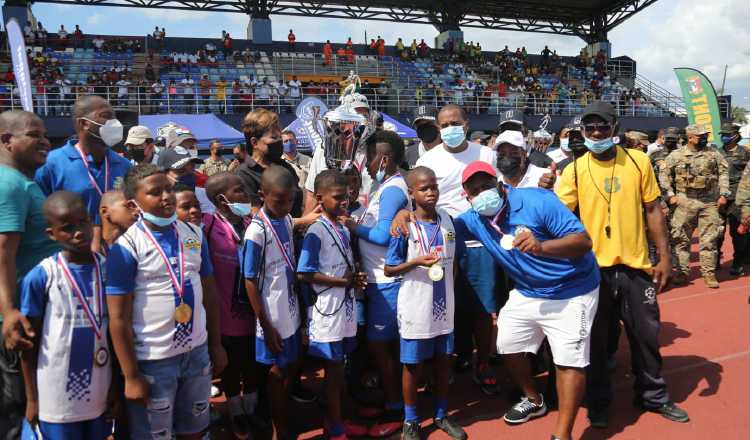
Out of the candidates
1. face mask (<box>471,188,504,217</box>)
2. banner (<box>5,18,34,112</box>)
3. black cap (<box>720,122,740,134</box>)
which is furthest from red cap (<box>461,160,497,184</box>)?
banner (<box>5,18,34,112</box>)

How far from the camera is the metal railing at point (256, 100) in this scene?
52.6 feet

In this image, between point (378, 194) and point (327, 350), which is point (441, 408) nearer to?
point (327, 350)

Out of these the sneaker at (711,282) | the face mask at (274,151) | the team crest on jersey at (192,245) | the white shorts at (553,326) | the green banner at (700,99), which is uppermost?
the green banner at (700,99)

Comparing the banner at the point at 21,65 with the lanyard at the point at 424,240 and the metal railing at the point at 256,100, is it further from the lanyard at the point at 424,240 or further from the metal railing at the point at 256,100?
the lanyard at the point at 424,240

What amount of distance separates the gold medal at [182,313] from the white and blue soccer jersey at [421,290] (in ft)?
3.99

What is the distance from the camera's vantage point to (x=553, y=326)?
3.12m

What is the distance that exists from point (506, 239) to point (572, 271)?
44cm

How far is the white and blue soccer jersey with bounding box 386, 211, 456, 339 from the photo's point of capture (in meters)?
3.21

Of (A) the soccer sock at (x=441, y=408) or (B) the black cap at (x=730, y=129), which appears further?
(B) the black cap at (x=730, y=129)

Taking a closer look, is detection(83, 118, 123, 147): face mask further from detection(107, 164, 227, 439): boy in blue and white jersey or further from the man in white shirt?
the man in white shirt

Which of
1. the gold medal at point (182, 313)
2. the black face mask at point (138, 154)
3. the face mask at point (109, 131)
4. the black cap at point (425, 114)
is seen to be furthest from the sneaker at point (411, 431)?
the black face mask at point (138, 154)

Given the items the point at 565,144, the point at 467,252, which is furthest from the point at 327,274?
the point at 565,144

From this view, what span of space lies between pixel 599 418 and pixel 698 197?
4.98m

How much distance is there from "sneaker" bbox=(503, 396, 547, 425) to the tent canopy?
1124 cm
